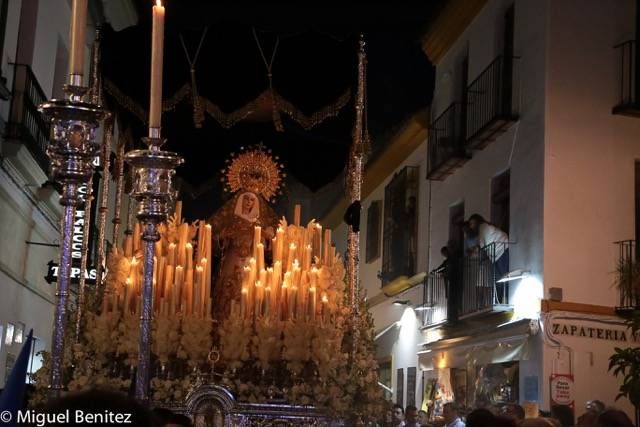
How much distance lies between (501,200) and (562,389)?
3.24 metres

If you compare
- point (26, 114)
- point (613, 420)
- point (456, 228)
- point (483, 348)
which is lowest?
point (613, 420)

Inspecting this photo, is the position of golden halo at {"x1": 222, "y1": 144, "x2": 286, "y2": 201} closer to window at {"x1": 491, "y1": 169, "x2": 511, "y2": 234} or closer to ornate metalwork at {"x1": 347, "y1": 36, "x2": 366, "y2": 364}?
ornate metalwork at {"x1": 347, "y1": 36, "x2": 366, "y2": 364}

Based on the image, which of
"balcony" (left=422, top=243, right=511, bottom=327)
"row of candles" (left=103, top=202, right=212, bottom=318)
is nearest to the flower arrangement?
"row of candles" (left=103, top=202, right=212, bottom=318)

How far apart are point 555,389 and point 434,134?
6.01 m

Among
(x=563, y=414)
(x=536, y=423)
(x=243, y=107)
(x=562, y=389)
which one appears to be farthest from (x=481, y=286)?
(x=536, y=423)

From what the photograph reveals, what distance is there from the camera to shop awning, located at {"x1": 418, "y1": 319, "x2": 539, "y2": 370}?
1205 cm

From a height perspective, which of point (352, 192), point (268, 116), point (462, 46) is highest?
point (462, 46)

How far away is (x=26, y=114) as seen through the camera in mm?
11070

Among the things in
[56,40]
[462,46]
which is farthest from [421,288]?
[56,40]

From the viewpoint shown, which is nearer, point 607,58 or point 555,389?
point 555,389

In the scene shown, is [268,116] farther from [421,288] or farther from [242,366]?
[421,288]

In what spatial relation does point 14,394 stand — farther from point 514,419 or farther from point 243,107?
point 243,107

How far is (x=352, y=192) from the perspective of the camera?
7.68 meters

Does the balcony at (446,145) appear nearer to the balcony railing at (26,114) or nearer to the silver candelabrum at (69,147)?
the balcony railing at (26,114)
